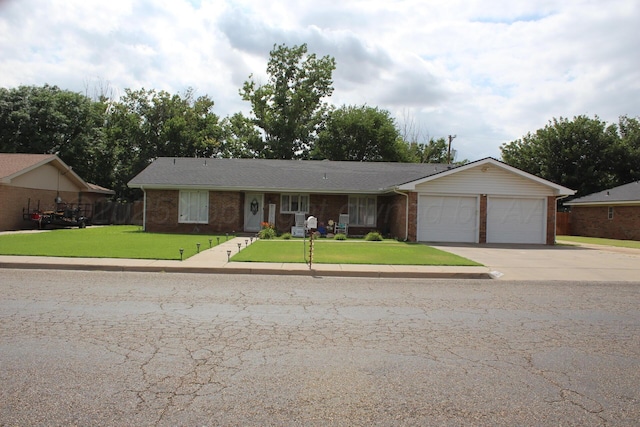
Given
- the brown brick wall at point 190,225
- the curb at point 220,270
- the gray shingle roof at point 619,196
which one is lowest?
the curb at point 220,270

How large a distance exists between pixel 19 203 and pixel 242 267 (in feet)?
62.9

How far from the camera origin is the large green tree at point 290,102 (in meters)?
43.7

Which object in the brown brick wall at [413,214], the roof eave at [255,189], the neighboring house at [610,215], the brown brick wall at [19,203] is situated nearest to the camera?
the brown brick wall at [413,214]

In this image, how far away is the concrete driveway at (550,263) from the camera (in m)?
12.3

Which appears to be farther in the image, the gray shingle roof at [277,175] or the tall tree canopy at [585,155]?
the tall tree canopy at [585,155]

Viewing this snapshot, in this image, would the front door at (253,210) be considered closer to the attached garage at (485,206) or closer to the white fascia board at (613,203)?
the attached garage at (485,206)

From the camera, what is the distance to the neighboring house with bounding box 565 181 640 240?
1066 inches

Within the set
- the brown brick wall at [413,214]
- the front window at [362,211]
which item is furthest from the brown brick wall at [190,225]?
the brown brick wall at [413,214]

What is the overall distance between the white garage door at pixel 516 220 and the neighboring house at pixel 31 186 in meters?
23.1

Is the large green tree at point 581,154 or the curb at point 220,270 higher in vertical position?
the large green tree at point 581,154

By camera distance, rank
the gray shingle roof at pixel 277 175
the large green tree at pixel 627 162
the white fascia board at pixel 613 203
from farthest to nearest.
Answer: the large green tree at pixel 627 162
the white fascia board at pixel 613 203
the gray shingle roof at pixel 277 175

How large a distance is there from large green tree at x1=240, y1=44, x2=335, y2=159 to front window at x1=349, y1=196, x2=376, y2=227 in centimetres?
1879

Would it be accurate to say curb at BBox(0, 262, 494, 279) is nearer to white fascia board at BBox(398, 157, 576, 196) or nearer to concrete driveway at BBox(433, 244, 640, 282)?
concrete driveway at BBox(433, 244, 640, 282)

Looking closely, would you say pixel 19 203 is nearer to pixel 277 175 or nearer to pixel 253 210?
pixel 253 210
